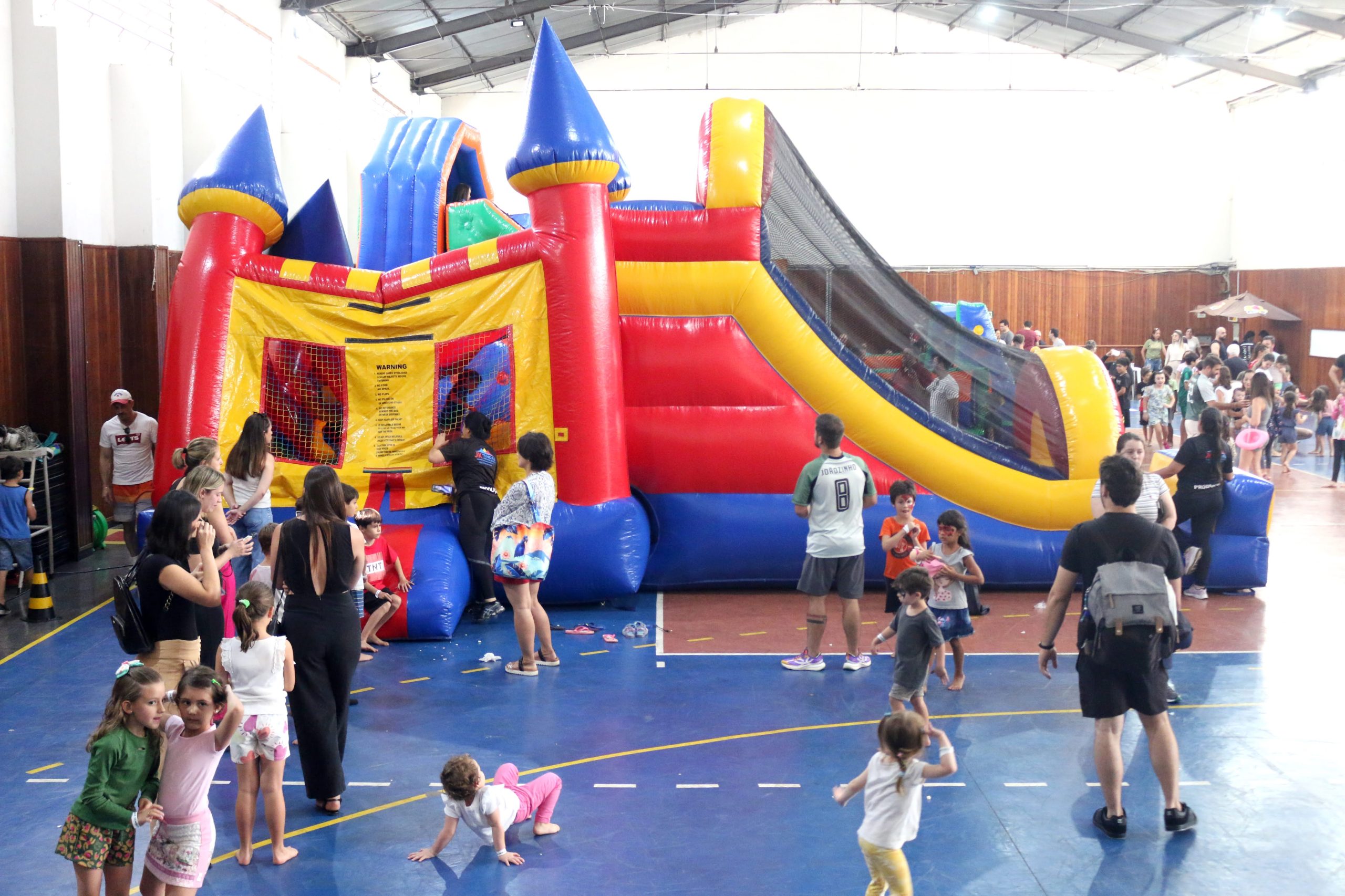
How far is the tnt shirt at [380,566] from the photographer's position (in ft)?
21.0

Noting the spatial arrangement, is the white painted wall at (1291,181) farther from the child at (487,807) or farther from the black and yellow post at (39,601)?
the black and yellow post at (39,601)

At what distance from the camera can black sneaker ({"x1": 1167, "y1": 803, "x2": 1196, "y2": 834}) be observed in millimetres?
4184

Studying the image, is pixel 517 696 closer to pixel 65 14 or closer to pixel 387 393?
pixel 387 393

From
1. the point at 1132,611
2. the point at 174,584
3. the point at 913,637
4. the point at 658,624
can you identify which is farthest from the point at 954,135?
the point at 174,584

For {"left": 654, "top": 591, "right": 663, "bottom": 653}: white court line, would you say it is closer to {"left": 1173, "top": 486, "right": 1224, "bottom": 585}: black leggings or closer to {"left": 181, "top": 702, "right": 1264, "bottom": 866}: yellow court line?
{"left": 181, "top": 702, "right": 1264, "bottom": 866}: yellow court line

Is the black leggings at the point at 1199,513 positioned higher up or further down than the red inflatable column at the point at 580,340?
further down

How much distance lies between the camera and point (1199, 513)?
7074 millimetres

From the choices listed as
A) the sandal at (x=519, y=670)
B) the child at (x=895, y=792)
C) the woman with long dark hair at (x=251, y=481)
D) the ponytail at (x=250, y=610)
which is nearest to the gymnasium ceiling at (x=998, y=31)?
the woman with long dark hair at (x=251, y=481)

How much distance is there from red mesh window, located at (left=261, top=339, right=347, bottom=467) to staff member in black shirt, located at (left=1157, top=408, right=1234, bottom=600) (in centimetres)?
516

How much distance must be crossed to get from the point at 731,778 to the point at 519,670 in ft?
5.79

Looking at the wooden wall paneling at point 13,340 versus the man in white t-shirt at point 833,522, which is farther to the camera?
the wooden wall paneling at point 13,340

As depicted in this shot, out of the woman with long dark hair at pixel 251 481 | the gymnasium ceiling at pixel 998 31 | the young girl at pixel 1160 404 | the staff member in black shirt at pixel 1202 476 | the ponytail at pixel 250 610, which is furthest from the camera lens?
the gymnasium ceiling at pixel 998 31

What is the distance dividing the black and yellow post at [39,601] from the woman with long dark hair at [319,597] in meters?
3.84

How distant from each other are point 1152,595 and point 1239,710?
1.97 metres
